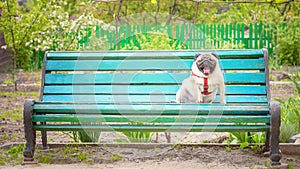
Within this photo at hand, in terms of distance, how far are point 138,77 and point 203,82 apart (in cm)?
75

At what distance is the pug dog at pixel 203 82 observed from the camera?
4.71 m

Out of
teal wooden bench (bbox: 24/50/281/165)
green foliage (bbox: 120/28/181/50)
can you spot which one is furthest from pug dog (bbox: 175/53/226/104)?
green foliage (bbox: 120/28/181/50)

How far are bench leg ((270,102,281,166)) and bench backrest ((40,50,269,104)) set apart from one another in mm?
767

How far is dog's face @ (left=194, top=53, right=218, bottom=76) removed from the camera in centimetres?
468

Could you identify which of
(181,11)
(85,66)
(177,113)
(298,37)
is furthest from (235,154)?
(181,11)

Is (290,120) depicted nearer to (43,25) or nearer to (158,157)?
(158,157)

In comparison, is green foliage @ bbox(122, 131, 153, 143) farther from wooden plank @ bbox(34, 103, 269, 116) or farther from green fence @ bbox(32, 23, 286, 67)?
green fence @ bbox(32, 23, 286, 67)

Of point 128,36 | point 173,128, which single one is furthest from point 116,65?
point 128,36

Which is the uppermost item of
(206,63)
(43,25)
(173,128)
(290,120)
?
(43,25)

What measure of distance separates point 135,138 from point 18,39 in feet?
24.4

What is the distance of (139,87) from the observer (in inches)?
204

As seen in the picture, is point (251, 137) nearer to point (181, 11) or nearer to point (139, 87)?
point (139, 87)

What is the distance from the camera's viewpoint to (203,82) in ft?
15.6

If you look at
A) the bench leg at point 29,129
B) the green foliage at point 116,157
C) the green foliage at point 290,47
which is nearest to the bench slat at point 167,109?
the bench leg at point 29,129
